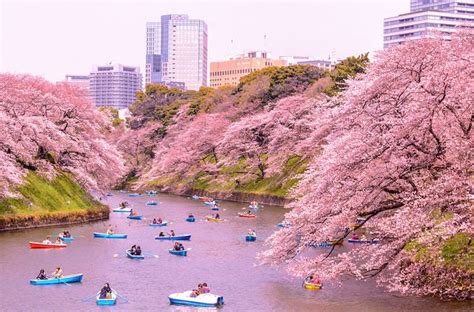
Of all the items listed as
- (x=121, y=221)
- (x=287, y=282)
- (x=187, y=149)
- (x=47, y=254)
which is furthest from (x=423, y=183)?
(x=187, y=149)

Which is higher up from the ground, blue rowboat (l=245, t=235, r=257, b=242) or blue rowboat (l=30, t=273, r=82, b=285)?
blue rowboat (l=30, t=273, r=82, b=285)

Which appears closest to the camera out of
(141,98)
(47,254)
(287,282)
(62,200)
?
(287,282)

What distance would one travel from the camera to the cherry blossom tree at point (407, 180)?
33125 millimetres

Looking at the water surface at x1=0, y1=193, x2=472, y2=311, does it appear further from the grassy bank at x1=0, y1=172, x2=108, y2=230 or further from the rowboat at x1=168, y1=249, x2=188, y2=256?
the grassy bank at x1=0, y1=172, x2=108, y2=230

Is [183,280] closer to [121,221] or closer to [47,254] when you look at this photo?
[47,254]

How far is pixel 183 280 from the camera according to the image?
4184 centimetres

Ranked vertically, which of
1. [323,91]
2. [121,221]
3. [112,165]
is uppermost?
[323,91]

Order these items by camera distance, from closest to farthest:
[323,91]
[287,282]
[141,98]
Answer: [287,282], [323,91], [141,98]

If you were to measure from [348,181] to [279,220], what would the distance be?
3497cm

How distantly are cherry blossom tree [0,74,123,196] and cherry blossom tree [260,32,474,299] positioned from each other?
2743cm

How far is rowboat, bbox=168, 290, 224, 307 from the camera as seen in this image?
116ft

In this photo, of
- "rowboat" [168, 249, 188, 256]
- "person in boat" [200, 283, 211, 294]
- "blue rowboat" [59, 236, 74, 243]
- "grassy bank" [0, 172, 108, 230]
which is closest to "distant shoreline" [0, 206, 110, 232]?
"grassy bank" [0, 172, 108, 230]

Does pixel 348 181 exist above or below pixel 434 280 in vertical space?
above

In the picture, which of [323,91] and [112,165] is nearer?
[112,165]
